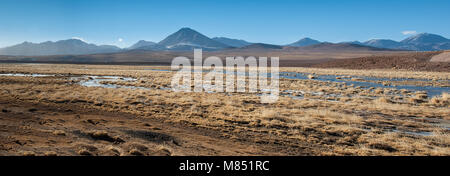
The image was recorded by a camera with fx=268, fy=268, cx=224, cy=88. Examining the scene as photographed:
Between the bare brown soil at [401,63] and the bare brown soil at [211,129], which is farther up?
the bare brown soil at [401,63]

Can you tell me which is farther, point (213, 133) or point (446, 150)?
point (213, 133)

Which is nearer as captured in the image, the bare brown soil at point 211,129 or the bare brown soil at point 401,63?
the bare brown soil at point 211,129

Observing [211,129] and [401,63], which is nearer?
[211,129]

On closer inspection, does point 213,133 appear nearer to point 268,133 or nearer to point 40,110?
point 268,133

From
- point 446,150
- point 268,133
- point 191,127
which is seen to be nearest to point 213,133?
point 191,127

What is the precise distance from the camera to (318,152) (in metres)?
8.87

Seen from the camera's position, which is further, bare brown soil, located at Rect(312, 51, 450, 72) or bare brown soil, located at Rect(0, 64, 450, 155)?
bare brown soil, located at Rect(312, 51, 450, 72)

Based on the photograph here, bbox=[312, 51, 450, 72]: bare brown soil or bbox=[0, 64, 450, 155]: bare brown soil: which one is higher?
bbox=[312, 51, 450, 72]: bare brown soil

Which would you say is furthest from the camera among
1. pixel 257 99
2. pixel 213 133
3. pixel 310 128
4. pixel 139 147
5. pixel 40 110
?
pixel 257 99

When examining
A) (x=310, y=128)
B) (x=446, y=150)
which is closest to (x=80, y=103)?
(x=310, y=128)

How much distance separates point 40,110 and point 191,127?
897cm

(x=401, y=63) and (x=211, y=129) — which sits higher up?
(x=401, y=63)
